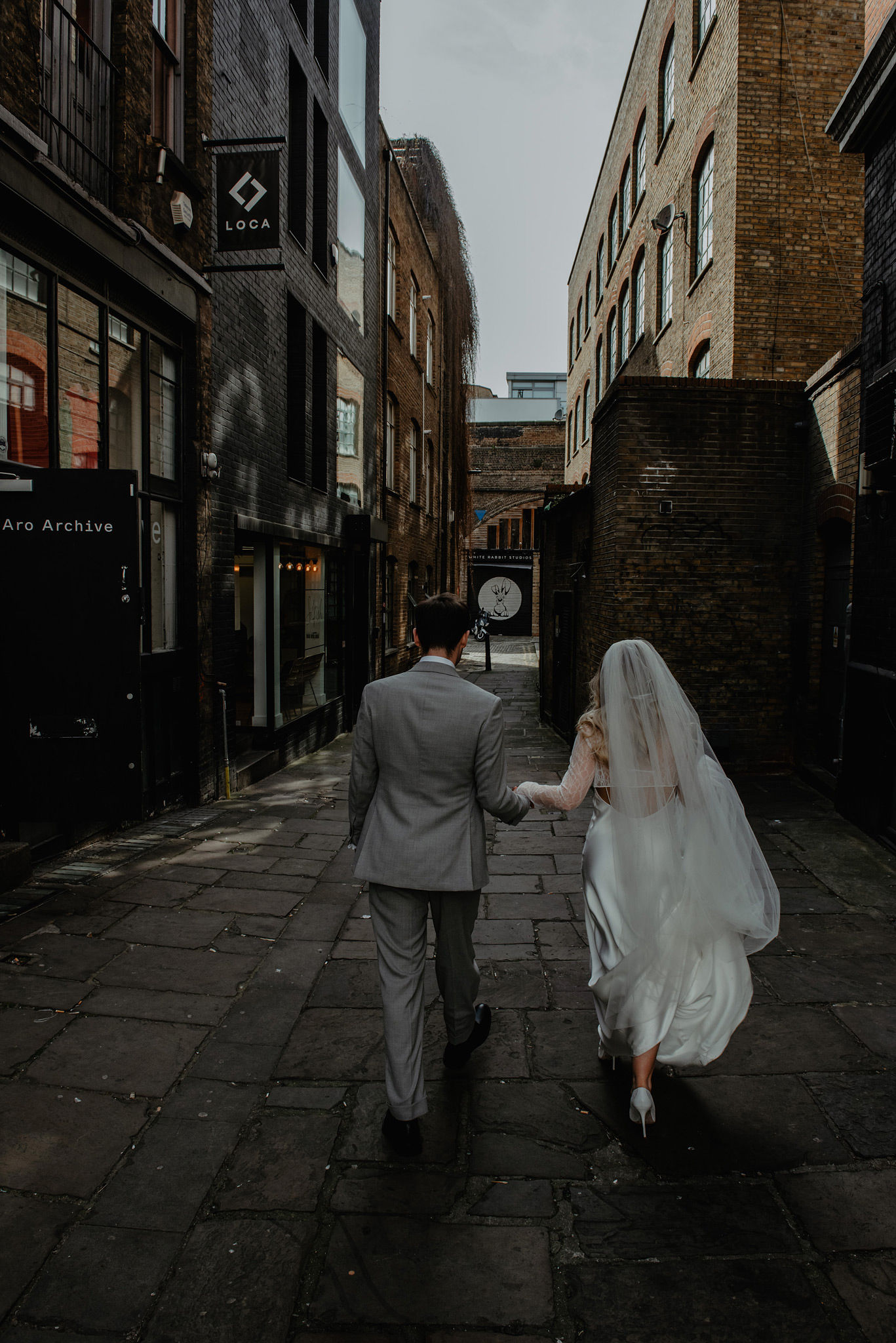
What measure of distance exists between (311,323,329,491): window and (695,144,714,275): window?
5535 mm

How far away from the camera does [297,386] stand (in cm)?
1127

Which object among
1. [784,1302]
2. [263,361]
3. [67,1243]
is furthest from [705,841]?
[263,361]

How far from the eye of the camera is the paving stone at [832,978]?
413cm

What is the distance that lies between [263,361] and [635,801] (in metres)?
8.03

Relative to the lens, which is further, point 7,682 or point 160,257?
point 160,257

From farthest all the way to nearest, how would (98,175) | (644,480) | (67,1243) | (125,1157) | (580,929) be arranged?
1. (644,480)
2. (98,175)
3. (580,929)
4. (125,1157)
5. (67,1243)

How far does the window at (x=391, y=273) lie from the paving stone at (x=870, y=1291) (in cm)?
1667

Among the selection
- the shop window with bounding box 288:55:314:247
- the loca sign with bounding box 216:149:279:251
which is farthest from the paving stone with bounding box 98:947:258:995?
the shop window with bounding box 288:55:314:247

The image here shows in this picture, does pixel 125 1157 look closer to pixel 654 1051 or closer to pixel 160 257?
pixel 654 1051

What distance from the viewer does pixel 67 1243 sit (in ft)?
8.05

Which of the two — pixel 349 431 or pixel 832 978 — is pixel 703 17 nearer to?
pixel 349 431

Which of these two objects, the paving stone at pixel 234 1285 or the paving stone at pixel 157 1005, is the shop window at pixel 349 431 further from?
the paving stone at pixel 234 1285

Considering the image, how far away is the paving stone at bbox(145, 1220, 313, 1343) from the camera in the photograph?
218 centimetres

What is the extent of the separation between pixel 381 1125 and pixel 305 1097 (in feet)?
1.18
